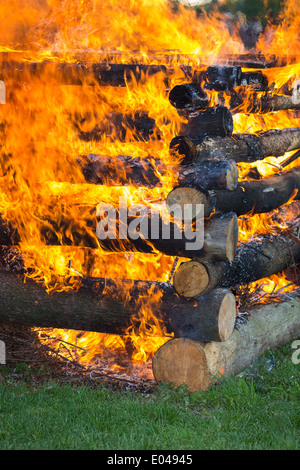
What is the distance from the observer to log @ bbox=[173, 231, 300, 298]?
5.98m

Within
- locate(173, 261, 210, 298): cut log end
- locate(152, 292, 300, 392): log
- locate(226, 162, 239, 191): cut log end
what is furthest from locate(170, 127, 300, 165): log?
locate(152, 292, 300, 392): log

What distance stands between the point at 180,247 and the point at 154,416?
1.60 m

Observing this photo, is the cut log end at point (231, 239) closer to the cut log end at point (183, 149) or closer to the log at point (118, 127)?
the cut log end at point (183, 149)

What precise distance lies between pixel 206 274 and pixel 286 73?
11.7 feet

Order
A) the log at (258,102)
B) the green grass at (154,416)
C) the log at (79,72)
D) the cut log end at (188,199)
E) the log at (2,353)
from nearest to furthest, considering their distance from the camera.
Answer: the green grass at (154,416) < the cut log end at (188,199) < the log at (79,72) < the log at (2,353) < the log at (258,102)

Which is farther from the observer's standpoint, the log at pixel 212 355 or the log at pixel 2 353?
the log at pixel 2 353

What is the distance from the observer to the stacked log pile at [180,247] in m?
5.95

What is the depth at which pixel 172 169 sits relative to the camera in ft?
19.9

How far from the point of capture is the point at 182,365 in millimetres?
6004

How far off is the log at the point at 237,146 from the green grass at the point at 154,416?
220 cm

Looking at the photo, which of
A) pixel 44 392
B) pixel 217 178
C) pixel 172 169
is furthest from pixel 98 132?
pixel 44 392

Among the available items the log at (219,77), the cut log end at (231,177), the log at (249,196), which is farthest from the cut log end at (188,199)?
the log at (219,77)

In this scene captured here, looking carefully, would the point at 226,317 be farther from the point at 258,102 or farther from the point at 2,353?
the point at 258,102
